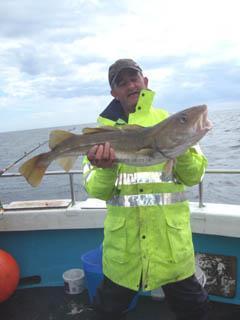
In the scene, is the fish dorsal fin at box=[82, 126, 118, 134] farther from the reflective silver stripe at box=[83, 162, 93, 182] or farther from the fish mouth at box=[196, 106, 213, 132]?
the fish mouth at box=[196, 106, 213, 132]

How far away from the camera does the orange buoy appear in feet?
15.4

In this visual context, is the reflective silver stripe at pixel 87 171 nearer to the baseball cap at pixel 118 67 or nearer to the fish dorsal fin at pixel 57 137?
the fish dorsal fin at pixel 57 137

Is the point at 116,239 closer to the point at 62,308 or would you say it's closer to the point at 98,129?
the point at 98,129

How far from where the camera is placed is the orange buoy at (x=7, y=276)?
4691 mm

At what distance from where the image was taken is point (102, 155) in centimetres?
291

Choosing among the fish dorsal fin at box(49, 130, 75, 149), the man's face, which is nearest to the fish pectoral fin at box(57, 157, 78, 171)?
the fish dorsal fin at box(49, 130, 75, 149)

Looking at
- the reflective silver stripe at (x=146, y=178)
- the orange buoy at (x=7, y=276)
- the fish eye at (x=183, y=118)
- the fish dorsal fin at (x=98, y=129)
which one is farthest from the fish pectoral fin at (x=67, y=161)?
the orange buoy at (x=7, y=276)

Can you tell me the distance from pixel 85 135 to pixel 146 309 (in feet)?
8.67

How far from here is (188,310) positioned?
3.23m

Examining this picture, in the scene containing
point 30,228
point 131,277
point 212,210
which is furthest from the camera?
point 30,228

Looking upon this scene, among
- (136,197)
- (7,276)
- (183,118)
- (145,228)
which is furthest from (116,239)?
(7,276)

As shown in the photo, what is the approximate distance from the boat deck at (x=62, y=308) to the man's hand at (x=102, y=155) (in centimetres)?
242

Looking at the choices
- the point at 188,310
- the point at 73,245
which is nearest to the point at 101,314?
the point at 188,310

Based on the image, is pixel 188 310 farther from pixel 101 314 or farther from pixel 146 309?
pixel 146 309
